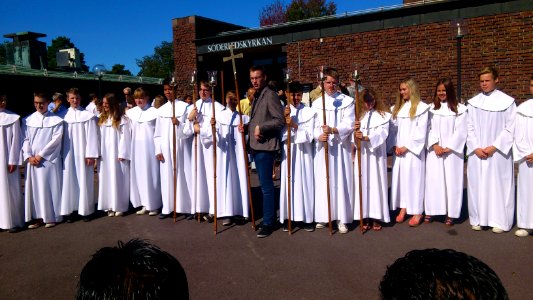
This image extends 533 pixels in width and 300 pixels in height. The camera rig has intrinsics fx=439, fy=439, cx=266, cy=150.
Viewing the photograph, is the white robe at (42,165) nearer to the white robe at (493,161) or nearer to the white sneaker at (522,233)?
the white robe at (493,161)

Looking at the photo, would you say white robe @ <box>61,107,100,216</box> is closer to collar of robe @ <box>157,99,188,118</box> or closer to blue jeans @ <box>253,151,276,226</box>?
collar of robe @ <box>157,99,188,118</box>

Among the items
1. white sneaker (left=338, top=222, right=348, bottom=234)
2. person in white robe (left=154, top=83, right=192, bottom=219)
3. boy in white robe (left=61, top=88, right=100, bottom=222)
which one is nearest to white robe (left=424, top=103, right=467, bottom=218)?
white sneaker (left=338, top=222, right=348, bottom=234)

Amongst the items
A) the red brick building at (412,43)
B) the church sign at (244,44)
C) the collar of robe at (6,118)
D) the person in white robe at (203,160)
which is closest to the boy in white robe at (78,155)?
the collar of robe at (6,118)

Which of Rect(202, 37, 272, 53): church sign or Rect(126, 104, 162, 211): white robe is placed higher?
Rect(202, 37, 272, 53): church sign

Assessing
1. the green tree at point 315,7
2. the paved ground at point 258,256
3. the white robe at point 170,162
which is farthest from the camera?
the green tree at point 315,7

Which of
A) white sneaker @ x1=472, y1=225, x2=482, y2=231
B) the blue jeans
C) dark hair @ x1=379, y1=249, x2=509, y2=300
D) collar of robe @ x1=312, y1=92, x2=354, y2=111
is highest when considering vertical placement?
collar of robe @ x1=312, y1=92, x2=354, y2=111

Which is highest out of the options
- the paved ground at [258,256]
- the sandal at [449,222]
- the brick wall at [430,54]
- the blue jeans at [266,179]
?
the brick wall at [430,54]

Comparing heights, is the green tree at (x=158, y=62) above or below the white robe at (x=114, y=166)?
above

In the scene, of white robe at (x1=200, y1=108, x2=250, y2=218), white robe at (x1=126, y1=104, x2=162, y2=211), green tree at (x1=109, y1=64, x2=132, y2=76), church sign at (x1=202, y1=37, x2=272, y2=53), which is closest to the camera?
white robe at (x1=200, y1=108, x2=250, y2=218)

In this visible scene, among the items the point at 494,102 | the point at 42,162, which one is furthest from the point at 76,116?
the point at 494,102

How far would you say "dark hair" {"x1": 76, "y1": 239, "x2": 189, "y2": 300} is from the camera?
147 centimetres

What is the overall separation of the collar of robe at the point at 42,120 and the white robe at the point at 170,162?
1539 mm

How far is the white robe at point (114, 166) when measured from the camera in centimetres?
725

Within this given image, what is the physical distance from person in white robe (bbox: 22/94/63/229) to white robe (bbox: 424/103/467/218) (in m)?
5.60
